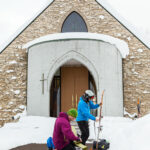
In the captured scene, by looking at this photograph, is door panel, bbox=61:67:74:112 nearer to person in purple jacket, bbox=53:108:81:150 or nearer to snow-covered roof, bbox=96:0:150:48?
snow-covered roof, bbox=96:0:150:48

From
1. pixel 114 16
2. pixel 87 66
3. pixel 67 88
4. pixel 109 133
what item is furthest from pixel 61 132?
pixel 114 16

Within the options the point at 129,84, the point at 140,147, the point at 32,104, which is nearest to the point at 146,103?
the point at 129,84

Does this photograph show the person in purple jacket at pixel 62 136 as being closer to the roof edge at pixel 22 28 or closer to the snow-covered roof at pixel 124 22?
the snow-covered roof at pixel 124 22

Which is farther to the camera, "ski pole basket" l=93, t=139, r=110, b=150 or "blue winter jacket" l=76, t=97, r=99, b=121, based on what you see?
"ski pole basket" l=93, t=139, r=110, b=150

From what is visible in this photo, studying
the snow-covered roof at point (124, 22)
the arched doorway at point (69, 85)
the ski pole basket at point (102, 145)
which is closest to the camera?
the ski pole basket at point (102, 145)

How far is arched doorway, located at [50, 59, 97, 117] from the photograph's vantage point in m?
10.6

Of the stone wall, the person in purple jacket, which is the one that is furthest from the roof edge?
the person in purple jacket

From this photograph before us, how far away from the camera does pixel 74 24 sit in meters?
11.9

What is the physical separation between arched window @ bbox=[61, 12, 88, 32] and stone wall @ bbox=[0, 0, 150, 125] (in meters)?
0.20

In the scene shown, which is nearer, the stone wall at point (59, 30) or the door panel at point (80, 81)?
the door panel at point (80, 81)

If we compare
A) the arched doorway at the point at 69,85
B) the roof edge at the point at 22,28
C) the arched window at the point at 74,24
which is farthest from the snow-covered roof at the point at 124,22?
the arched doorway at the point at 69,85

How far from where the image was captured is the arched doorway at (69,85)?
10.6m

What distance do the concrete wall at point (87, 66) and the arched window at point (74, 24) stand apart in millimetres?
2664

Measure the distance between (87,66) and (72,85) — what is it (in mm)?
1814
